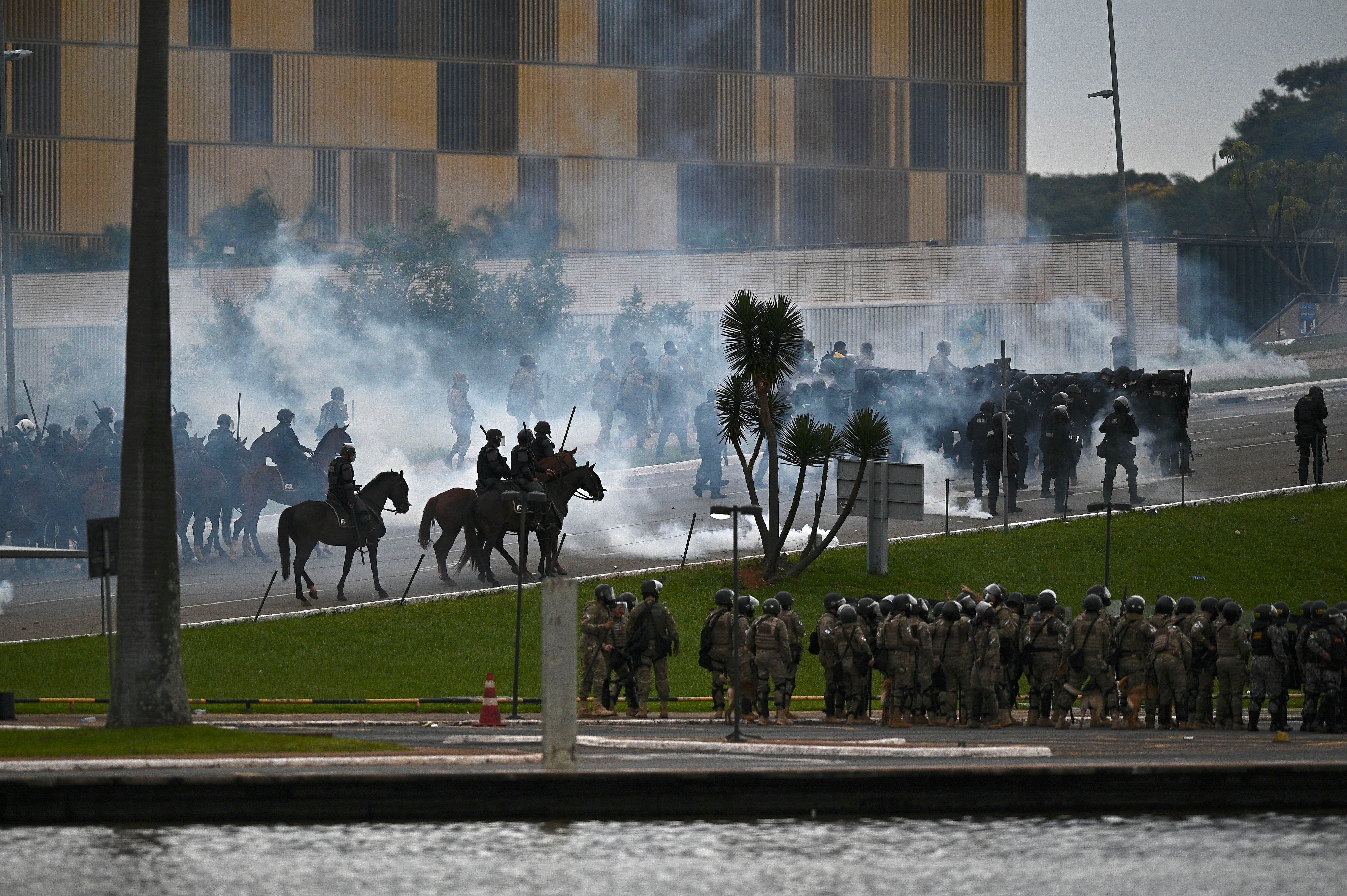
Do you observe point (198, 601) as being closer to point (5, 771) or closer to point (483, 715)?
point (483, 715)

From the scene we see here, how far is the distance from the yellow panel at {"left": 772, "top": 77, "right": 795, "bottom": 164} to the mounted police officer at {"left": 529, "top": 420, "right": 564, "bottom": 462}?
38392 mm

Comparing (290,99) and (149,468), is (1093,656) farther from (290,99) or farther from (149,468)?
(290,99)

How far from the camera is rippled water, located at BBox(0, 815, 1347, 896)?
451 inches

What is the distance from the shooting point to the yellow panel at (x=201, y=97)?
59.6 meters

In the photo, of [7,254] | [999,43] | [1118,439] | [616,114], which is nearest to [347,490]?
[1118,439]

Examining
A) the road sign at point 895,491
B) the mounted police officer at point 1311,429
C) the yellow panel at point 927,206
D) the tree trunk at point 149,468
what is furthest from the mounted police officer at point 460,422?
the yellow panel at point 927,206

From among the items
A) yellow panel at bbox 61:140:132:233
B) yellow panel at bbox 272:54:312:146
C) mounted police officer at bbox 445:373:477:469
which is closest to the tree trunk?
mounted police officer at bbox 445:373:477:469

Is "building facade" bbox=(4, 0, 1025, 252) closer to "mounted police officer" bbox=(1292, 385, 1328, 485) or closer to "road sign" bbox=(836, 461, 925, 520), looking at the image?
"mounted police officer" bbox=(1292, 385, 1328, 485)

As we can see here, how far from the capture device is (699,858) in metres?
12.3

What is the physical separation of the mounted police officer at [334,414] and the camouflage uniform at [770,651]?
16.7 m

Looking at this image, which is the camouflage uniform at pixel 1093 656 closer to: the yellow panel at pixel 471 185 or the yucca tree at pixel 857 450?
the yucca tree at pixel 857 450

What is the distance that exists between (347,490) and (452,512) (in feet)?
5.94

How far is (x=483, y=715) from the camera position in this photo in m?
19.2

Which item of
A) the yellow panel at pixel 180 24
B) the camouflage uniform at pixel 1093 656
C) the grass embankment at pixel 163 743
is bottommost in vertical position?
the grass embankment at pixel 163 743
